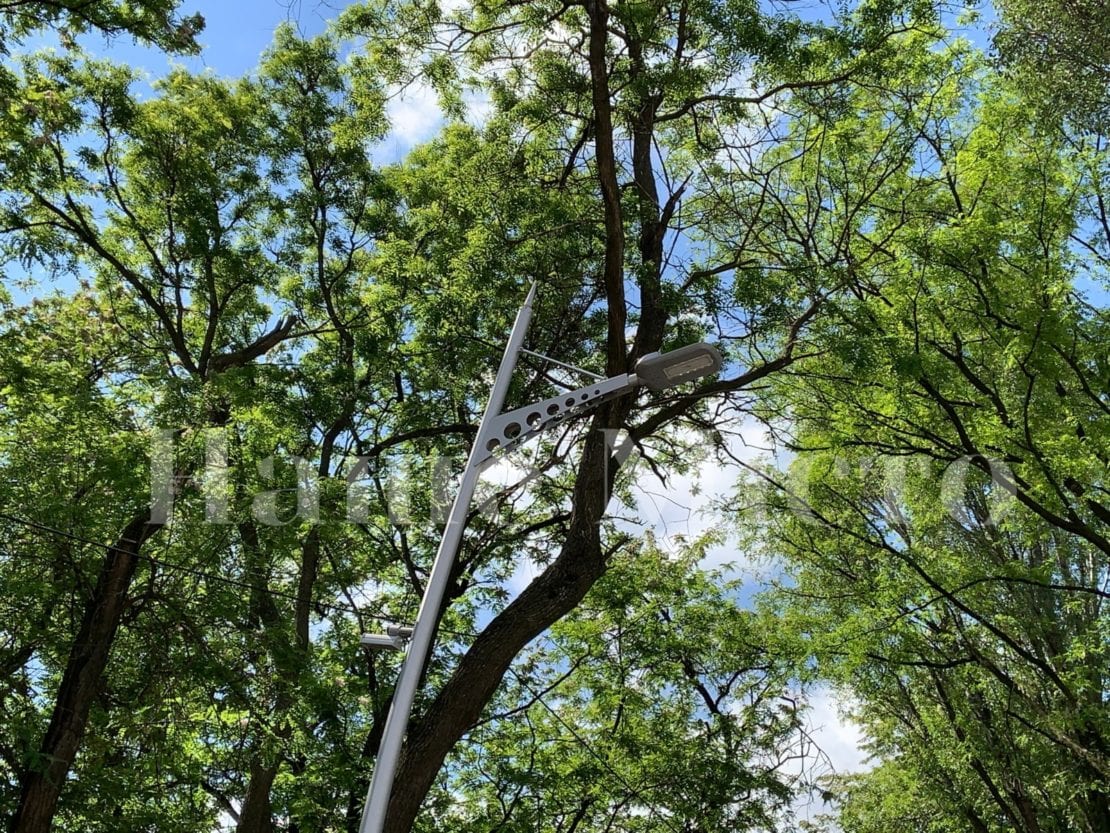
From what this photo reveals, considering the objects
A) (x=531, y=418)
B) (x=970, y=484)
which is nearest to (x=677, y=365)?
(x=531, y=418)

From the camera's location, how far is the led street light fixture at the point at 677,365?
4406 mm

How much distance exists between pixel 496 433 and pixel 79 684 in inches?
182

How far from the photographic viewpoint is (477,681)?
5824 millimetres

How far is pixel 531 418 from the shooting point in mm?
4645

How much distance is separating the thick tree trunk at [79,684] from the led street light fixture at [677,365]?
3.92 meters

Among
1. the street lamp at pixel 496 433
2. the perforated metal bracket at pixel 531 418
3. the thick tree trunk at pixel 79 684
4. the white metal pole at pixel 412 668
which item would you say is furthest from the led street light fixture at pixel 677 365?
the thick tree trunk at pixel 79 684

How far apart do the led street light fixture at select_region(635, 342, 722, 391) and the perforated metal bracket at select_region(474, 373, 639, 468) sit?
0.15 m

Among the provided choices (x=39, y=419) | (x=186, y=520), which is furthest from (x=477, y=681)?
(x=39, y=419)

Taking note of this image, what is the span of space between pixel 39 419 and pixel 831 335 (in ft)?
22.0

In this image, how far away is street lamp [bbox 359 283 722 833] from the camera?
389cm

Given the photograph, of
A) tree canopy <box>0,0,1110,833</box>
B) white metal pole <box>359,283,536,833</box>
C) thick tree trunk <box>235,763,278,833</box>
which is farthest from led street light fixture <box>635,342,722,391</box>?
thick tree trunk <box>235,763,278,833</box>

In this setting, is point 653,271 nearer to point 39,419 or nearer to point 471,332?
point 471,332

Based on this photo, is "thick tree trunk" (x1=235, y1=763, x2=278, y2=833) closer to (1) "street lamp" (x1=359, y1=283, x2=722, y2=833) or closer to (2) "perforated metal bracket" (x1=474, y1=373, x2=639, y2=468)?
(1) "street lamp" (x1=359, y1=283, x2=722, y2=833)

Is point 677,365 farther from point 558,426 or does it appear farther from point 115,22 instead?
point 115,22
